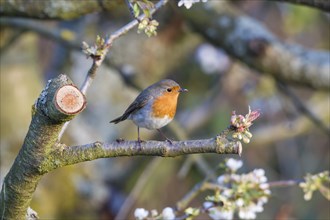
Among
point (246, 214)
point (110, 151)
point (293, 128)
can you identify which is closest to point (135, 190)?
point (246, 214)

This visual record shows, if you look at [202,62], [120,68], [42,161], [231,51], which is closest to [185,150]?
[42,161]

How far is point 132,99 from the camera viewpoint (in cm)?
606

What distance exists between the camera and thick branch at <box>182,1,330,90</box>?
12.6 ft

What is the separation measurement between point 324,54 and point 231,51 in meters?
0.56

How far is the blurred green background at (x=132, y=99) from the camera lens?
16.3ft

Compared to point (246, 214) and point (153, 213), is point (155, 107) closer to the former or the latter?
point (153, 213)

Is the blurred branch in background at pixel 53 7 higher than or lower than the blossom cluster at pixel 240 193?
higher

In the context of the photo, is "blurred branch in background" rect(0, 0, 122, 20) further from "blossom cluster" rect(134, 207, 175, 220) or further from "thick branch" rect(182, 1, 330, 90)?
"thick branch" rect(182, 1, 330, 90)

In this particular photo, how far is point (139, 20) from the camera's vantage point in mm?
2359

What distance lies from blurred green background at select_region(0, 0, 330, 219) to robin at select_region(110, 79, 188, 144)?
117 centimetres

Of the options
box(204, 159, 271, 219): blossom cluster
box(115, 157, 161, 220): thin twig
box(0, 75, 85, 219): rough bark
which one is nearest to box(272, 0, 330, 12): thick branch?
box(204, 159, 271, 219): blossom cluster

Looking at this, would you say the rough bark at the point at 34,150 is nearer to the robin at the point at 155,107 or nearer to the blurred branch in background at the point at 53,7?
the robin at the point at 155,107

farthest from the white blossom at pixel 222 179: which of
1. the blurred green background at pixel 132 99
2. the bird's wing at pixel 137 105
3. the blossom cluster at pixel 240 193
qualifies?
the blurred green background at pixel 132 99

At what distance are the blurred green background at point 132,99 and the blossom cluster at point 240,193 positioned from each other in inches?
48.5
